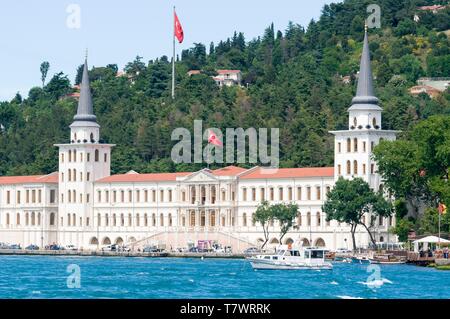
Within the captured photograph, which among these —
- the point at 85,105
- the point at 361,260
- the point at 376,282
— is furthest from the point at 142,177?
the point at 376,282

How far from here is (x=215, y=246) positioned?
108375 millimetres

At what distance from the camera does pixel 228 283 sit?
Result: 5803 centimetres

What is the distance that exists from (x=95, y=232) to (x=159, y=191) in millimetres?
8511

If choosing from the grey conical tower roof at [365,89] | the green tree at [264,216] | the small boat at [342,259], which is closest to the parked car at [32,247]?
the green tree at [264,216]

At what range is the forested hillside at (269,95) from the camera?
12800 cm

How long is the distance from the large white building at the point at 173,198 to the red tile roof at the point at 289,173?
4.1 inches

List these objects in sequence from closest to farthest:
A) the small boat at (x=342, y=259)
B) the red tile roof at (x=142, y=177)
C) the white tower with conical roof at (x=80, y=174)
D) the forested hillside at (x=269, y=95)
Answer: the small boat at (x=342, y=259) < the red tile roof at (x=142, y=177) < the white tower with conical roof at (x=80, y=174) < the forested hillside at (x=269, y=95)

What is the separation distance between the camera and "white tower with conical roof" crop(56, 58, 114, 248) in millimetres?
119812

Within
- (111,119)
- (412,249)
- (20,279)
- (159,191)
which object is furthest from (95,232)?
(20,279)

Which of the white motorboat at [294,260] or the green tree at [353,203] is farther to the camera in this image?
the green tree at [353,203]

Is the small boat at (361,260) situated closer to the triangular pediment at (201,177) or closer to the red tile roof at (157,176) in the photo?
the red tile roof at (157,176)

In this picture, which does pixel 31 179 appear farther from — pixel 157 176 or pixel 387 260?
pixel 387 260

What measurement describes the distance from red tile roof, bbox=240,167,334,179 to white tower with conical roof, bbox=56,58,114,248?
17485 mm

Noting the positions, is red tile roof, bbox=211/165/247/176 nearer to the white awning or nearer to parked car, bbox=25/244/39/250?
parked car, bbox=25/244/39/250
